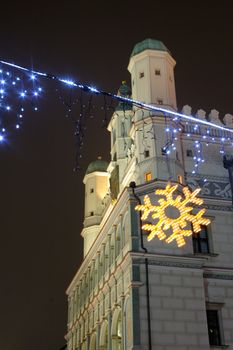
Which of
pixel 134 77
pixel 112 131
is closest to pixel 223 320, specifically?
pixel 134 77

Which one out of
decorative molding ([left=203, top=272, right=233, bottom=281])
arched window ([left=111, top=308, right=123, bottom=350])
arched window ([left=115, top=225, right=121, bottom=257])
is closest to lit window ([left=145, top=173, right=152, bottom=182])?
arched window ([left=115, top=225, right=121, bottom=257])

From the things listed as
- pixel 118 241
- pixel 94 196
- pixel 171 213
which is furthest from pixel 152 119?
pixel 94 196

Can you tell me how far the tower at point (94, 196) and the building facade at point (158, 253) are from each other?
Result: 4.95m

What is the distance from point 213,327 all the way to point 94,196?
22267 mm

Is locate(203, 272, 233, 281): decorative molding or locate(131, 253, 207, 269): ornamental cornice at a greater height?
locate(131, 253, 207, 269): ornamental cornice

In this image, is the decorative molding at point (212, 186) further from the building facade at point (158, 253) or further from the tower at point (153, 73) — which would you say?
the tower at point (153, 73)

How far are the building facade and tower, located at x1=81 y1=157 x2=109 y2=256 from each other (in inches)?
195

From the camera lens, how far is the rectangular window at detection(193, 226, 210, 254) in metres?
32.5

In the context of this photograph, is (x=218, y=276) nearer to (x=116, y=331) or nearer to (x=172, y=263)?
(x=172, y=263)

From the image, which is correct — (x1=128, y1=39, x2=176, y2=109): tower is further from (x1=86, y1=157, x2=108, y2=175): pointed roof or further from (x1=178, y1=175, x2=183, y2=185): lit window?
(x1=86, y1=157, x2=108, y2=175): pointed roof

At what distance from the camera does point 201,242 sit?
3284 cm

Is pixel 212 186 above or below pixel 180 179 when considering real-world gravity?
below

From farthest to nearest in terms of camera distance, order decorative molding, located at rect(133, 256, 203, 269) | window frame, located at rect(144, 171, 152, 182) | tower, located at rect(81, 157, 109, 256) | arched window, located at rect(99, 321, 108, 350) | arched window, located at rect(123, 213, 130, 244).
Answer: tower, located at rect(81, 157, 109, 256) → arched window, located at rect(99, 321, 108, 350) → window frame, located at rect(144, 171, 152, 182) → arched window, located at rect(123, 213, 130, 244) → decorative molding, located at rect(133, 256, 203, 269)

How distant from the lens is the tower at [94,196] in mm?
47844
